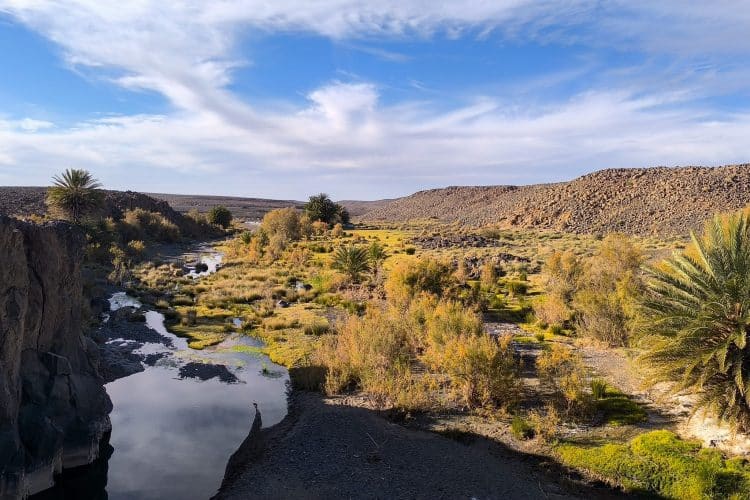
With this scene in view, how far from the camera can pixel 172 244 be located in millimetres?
67062

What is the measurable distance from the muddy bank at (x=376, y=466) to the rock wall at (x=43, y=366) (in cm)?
359

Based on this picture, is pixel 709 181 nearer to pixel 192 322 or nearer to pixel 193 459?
pixel 192 322

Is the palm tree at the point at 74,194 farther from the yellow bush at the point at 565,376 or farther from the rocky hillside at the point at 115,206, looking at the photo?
the yellow bush at the point at 565,376

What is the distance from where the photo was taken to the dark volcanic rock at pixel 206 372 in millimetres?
17005

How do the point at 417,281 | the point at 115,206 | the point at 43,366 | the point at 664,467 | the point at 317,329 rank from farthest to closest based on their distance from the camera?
1. the point at 115,206
2. the point at 417,281
3. the point at 317,329
4. the point at 43,366
5. the point at 664,467

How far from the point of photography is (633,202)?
68.1 meters

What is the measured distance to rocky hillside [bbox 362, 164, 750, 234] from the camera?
193 ft

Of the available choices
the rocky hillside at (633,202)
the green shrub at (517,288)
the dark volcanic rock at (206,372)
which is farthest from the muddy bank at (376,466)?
the rocky hillside at (633,202)

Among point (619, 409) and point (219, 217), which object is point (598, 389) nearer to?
point (619, 409)

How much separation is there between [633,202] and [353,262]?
5055 centimetres

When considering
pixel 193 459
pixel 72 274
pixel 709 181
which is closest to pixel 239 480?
pixel 193 459

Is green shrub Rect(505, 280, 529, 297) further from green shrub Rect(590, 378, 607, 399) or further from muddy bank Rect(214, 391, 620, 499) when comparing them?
muddy bank Rect(214, 391, 620, 499)

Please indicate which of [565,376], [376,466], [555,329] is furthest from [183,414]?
[555,329]

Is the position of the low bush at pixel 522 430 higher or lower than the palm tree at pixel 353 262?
lower
